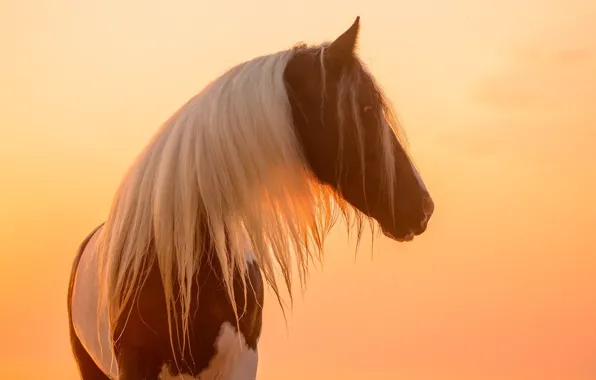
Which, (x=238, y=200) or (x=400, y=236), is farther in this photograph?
(x=400, y=236)

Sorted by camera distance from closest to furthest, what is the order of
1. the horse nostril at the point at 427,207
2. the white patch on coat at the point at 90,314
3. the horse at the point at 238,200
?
the horse at the point at 238,200 < the horse nostril at the point at 427,207 < the white patch on coat at the point at 90,314

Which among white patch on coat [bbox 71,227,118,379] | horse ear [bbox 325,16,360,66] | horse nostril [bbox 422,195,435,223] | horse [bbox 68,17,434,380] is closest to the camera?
horse [bbox 68,17,434,380]

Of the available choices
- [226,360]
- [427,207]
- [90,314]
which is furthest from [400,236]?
[90,314]

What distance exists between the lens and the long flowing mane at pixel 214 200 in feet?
11.1

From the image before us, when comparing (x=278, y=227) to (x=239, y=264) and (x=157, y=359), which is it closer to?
(x=239, y=264)

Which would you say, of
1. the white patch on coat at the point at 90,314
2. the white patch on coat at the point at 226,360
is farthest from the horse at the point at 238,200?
the white patch on coat at the point at 90,314

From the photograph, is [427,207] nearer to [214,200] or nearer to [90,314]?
[214,200]

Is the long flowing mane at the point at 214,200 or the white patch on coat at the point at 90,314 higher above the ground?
the long flowing mane at the point at 214,200

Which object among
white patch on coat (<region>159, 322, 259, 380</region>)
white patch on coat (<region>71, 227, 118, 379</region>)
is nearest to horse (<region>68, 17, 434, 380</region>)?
white patch on coat (<region>159, 322, 259, 380</region>)

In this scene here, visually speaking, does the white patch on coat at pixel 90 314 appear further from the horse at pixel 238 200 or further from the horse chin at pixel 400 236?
the horse chin at pixel 400 236

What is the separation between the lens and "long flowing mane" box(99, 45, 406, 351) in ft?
11.1

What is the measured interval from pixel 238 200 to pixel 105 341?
1.06 m

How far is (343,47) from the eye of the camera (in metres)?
3.63

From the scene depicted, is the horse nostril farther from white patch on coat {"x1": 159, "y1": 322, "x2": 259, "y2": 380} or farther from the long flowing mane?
white patch on coat {"x1": 159, "y1": 322, "x2": 259, "y2": 380}
